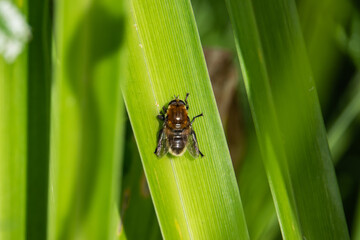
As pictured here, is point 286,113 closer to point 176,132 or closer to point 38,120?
point 176,132

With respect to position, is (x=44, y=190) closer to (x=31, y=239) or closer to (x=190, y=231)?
(x=31, y=239)

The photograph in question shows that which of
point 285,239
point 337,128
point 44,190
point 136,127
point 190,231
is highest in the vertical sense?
point 337,128

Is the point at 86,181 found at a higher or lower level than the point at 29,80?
lower

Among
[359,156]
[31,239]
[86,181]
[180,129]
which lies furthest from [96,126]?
[359,156]

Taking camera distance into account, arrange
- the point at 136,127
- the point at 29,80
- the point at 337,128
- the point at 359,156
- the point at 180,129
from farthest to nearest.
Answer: the point at 359,156 < the point at 337,128 < the point at 180,129 < the point at 136,127 < the point at 29,80

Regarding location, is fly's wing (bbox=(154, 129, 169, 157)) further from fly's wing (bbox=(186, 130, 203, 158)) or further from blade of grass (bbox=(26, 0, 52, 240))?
blade of grass (bbox=(26, 0, 52, 240))

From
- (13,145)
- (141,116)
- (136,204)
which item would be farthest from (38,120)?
(136,204)

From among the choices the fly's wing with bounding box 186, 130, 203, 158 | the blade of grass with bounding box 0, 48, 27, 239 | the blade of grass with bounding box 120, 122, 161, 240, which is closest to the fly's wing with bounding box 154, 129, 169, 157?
the fly's wing with bounding box 186, 130, 203, 158
